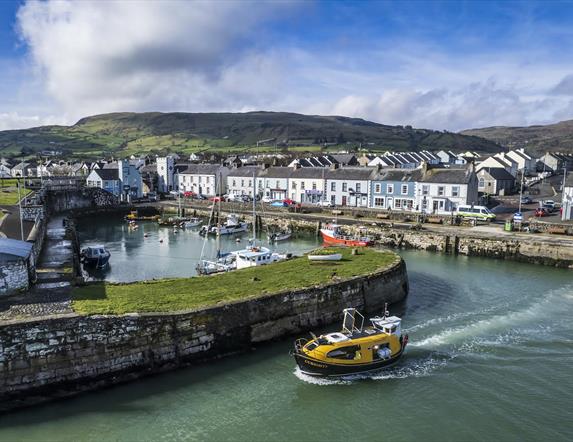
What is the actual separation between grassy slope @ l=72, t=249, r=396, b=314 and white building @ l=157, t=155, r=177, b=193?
2437 inches

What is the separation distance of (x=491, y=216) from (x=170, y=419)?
1612 inches

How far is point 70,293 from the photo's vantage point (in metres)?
19.2

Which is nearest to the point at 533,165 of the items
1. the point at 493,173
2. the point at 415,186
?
the point at 493,173

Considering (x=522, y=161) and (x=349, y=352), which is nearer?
(x=349, y=352)

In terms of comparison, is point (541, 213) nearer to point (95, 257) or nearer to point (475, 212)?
point (475, 212)

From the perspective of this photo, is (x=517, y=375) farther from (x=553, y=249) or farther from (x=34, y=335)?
(x=553, y=249)

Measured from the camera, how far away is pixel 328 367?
1703cm

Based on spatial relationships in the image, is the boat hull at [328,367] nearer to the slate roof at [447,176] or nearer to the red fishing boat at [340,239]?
the red fishing boat at [340,239]

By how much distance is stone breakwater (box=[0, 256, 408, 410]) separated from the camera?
15219 mm

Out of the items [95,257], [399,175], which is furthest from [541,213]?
[95,257]

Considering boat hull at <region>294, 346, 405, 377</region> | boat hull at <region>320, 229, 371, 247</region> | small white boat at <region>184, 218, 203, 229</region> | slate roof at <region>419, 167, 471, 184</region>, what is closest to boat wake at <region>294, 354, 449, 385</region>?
boat hull at <region>294, 346, 405, 377</region>

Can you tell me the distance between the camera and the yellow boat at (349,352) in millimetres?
16984

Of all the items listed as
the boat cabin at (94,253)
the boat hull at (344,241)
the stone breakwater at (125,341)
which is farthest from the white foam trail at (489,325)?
the boat cabin at (94,253)

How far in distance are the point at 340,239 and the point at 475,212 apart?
16613 mm
